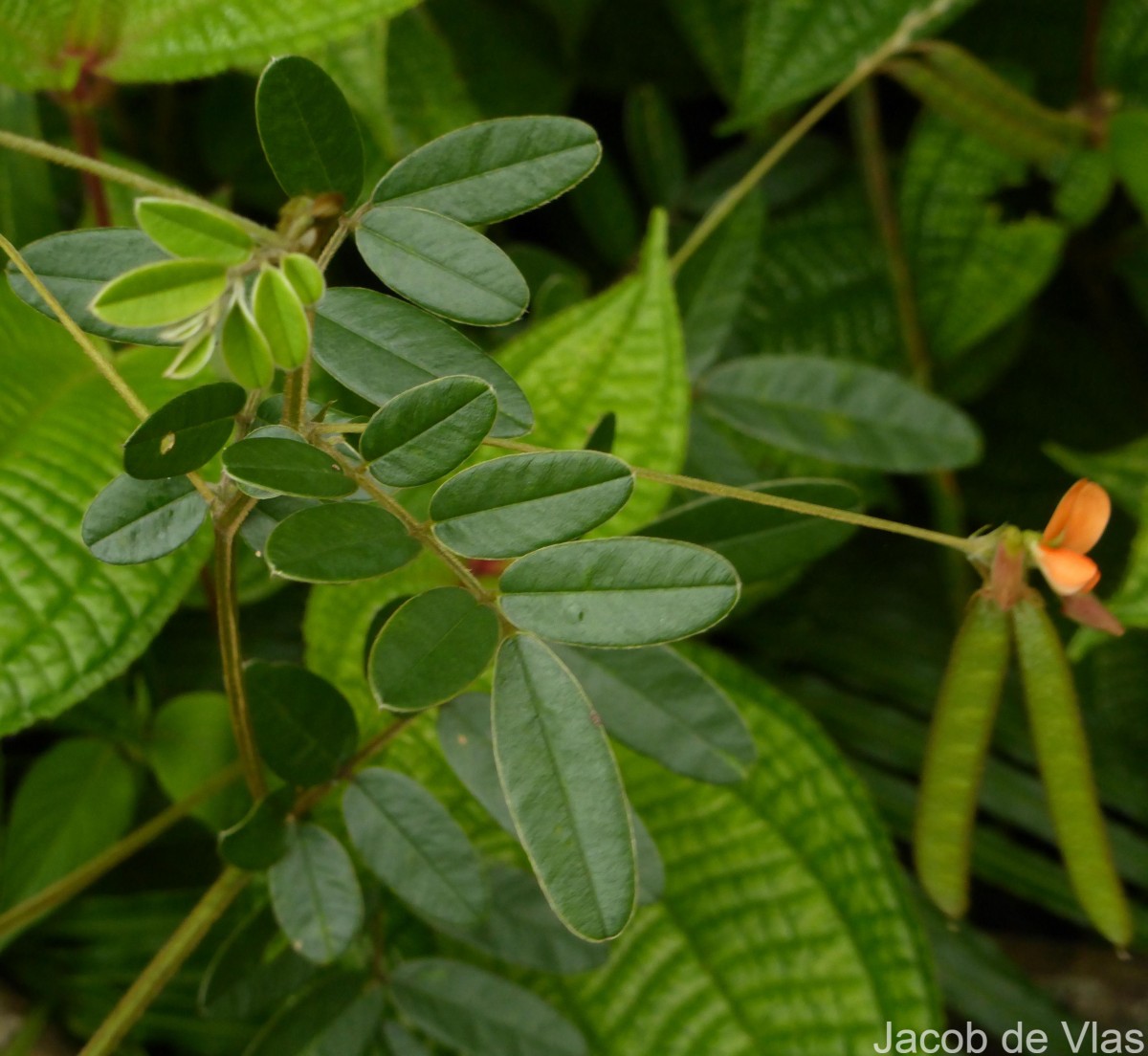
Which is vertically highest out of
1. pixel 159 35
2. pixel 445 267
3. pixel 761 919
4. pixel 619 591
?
pixel 159 35

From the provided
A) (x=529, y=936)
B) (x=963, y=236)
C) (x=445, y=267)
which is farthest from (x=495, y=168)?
(x=963, y=236)

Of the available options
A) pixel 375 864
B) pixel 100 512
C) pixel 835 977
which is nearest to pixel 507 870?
pixel 375 864

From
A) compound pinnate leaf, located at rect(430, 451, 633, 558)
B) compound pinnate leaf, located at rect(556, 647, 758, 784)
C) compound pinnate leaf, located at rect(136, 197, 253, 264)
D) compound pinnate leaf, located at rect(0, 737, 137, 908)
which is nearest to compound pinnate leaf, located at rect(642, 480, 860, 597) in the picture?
compound pinnate leaf, located at rect(556, 647, 758, 784)

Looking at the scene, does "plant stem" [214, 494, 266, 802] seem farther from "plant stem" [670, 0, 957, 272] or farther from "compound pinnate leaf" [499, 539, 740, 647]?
"plant stem" [670, 0, 957, 272]

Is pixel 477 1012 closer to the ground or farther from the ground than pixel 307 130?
closer to the ground

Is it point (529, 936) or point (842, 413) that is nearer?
point (529, 936)

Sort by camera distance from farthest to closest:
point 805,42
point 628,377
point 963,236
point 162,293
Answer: point 963,236 → point 805,42 → point 628,377 → point 162,293

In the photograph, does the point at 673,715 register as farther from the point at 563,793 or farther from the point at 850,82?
the point at 850,82
